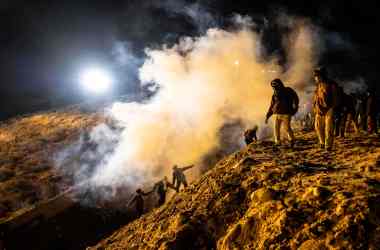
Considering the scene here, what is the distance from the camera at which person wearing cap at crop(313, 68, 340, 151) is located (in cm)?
646

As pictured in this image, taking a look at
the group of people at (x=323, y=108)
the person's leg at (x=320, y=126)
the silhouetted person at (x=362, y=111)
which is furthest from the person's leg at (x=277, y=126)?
the silhouetted person at (x=362, y=111)

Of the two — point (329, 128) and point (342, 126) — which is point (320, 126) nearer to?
point (329, 128)

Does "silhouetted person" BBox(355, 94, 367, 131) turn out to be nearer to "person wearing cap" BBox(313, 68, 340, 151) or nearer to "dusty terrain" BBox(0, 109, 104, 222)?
"person wearing cap" BBox(313, 68, 340, 151)

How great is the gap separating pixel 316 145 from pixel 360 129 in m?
3.34

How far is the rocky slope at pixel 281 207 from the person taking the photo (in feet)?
12.2

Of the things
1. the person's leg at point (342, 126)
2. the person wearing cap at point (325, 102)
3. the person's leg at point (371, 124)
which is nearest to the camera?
the person wearing cap at point (325, 102)

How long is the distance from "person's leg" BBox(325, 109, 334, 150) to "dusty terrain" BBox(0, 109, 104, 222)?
434 inches

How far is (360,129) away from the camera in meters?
10.2

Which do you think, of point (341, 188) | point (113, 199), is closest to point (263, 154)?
point (341, 188)

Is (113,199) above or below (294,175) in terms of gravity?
below

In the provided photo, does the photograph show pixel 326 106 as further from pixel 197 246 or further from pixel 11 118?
pixel 11 118

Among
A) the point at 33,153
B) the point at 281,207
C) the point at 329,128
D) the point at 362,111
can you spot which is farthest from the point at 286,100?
the point at 33,153

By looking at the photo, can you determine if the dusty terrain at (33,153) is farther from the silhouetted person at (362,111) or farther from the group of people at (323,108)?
the silhouetted person at (362,111)

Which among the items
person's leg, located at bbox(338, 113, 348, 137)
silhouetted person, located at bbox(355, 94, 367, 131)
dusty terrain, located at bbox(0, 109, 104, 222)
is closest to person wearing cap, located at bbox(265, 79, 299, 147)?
person's leg, located at bbox(338, 113, 348, 137)
